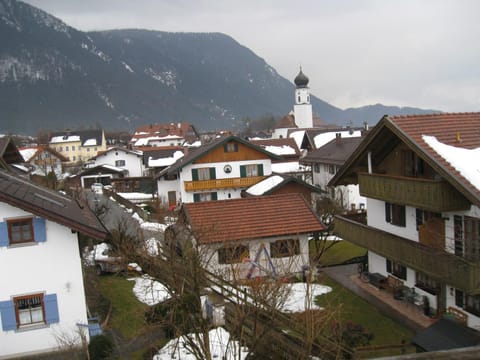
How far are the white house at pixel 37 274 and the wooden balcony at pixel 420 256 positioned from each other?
10.2 meters

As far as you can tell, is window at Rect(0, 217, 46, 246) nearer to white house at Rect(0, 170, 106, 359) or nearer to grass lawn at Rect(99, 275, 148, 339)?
white house at Rect(0, 170, 106, 359)

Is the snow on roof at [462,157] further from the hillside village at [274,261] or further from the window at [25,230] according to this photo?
the window at [25,230]

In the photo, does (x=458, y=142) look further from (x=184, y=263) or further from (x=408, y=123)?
(x=184, y=263)

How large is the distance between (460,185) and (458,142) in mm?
2907

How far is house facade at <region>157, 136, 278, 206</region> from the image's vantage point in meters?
42.8

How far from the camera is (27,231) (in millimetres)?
15148

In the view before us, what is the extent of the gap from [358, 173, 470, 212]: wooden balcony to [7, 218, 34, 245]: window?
40.1 ft

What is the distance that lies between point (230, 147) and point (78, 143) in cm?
7806

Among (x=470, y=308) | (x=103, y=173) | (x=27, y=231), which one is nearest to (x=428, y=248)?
(x=470, y=308)

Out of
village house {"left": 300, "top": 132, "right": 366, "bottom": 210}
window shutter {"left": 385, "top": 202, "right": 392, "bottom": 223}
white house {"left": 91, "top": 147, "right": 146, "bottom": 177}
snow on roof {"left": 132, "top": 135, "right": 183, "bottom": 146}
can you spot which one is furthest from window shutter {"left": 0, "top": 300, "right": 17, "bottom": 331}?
snow on roof {"left": 132, "top": 135, "right": 183, "bottom": 146}

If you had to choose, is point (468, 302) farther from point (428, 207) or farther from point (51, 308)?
point (51, 308)

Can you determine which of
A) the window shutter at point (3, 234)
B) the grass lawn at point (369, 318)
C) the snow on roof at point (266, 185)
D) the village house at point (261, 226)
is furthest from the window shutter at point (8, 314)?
the snow on roof at point (266, 185)

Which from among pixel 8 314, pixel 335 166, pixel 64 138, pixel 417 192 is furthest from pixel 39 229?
pixel 64 138

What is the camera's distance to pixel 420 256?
15.9m
